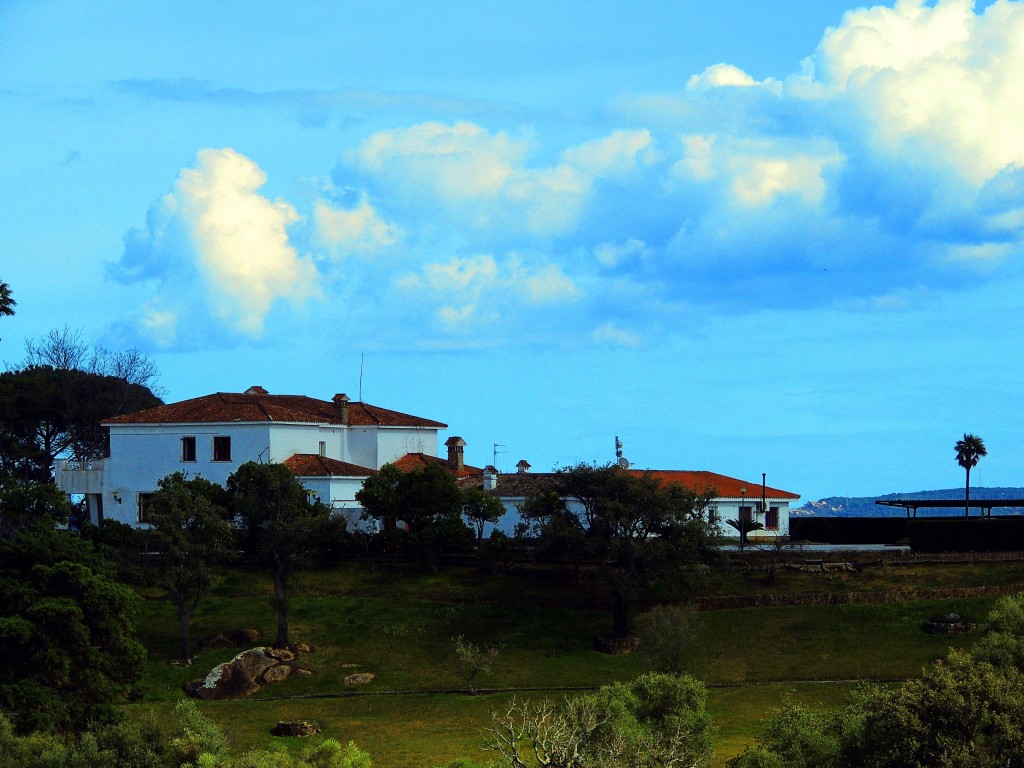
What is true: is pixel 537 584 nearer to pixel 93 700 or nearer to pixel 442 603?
pixel 442 603

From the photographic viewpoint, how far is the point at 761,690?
55.8 metres

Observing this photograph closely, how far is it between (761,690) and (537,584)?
59.3 ft

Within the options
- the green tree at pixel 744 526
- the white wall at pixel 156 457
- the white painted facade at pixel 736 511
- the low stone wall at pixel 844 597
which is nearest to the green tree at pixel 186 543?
the white wall at pixel 156 457

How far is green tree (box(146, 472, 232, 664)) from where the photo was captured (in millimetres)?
63406

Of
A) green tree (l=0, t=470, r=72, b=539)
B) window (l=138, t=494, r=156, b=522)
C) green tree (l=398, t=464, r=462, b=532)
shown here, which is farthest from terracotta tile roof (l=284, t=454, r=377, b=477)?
green tree (l=0, t=470, r=72, b=539)

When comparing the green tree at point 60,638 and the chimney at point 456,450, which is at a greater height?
the chimney at point 456,450

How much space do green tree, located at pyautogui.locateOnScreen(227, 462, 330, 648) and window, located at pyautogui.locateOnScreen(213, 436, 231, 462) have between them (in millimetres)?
13782

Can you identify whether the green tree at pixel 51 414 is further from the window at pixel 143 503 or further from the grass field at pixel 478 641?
the grass field at pixel 478 641

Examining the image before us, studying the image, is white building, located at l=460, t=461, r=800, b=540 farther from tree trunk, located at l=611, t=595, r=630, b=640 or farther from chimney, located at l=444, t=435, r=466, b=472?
tree trunk, located at l=611, t=595, r=630, b=640

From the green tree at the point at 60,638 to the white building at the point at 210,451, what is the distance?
28.9m

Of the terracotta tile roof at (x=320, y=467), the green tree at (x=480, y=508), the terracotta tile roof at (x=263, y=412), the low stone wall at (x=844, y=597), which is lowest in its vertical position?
the low stone wall at (x=844, y=597)

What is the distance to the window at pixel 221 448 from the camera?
3287 inches

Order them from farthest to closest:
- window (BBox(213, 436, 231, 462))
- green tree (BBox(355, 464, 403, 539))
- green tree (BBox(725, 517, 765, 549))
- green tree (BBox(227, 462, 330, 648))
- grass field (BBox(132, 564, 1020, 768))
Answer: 1. window (BBox(213, 436, 231, 462))
2. green tree (BBox(725, 517, 765, 549))
3. green tree (BBox(355, 464, 403, 539))
4. green tree (BBox(227, 462, 330, 648))
5. grass field (BBox(132, 564, 1020, 768))

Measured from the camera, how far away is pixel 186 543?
64.2m
